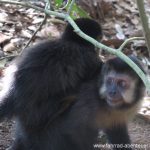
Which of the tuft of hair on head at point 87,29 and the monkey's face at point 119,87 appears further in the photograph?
the tuft of hair on head at point 87,29

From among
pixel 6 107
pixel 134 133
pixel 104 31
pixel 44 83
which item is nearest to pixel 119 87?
pixel 44 83

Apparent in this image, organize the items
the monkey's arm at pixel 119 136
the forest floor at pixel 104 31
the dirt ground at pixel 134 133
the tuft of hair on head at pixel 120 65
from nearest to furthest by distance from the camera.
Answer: the tuft of hair on head at pixel 120 65 → the monkey's arm at pixel 119 136 → the dirt ground at pixel 134 133 → the forest floor at pixel 104 31

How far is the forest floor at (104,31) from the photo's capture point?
4.23m

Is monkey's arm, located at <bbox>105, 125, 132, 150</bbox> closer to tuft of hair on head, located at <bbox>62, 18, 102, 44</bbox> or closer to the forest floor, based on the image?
the forest floor

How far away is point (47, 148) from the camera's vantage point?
346 centimetres

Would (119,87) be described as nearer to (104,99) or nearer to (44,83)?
(104,99)

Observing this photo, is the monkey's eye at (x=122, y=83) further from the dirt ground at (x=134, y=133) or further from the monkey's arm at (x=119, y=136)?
the dirt ground at (x=134, y=133)

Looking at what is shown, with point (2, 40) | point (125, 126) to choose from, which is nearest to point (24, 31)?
point (2, 40)

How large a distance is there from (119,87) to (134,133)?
1000mm

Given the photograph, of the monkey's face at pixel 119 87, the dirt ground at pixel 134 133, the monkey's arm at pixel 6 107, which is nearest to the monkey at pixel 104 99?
the monkey's face at pixel 119 87

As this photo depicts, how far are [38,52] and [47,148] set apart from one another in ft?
2.10

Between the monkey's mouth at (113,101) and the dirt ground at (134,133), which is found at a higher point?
the monkey's mouth at (113,101)

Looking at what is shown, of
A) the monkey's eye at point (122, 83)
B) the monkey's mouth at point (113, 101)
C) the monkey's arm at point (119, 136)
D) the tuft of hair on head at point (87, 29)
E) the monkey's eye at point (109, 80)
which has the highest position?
the tuft of hair on head at point (87, 29)

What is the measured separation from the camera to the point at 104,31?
5.82 metres
